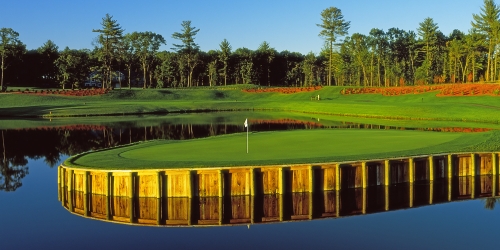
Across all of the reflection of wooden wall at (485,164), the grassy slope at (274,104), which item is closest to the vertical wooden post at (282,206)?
the reflection of wooden wall at (485,164)

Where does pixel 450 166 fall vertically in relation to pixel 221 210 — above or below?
above

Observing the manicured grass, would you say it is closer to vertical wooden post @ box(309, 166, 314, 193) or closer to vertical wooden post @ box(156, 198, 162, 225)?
vertical wooden post @ box(309, 166, 314, 193)

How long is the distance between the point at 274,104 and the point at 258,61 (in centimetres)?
6404

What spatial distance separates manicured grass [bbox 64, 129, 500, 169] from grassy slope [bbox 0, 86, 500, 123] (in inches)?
1104

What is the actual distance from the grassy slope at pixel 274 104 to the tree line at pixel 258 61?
904 inches

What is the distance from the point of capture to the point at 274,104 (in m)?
101

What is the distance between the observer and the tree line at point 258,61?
5089 inches

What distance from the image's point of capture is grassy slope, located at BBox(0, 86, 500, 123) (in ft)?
219

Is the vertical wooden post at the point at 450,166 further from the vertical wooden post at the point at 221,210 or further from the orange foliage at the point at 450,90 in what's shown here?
the orange foliage at the point at 450,90

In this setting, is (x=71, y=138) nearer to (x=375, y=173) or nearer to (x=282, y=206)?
(x=282, y=206)

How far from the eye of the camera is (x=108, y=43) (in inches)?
5103

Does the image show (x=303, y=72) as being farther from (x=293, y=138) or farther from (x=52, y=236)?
(x=52, y=236)

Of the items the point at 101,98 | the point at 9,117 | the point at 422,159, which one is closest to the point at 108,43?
the point at 101,98

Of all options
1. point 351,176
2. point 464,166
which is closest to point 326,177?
point 351,176
